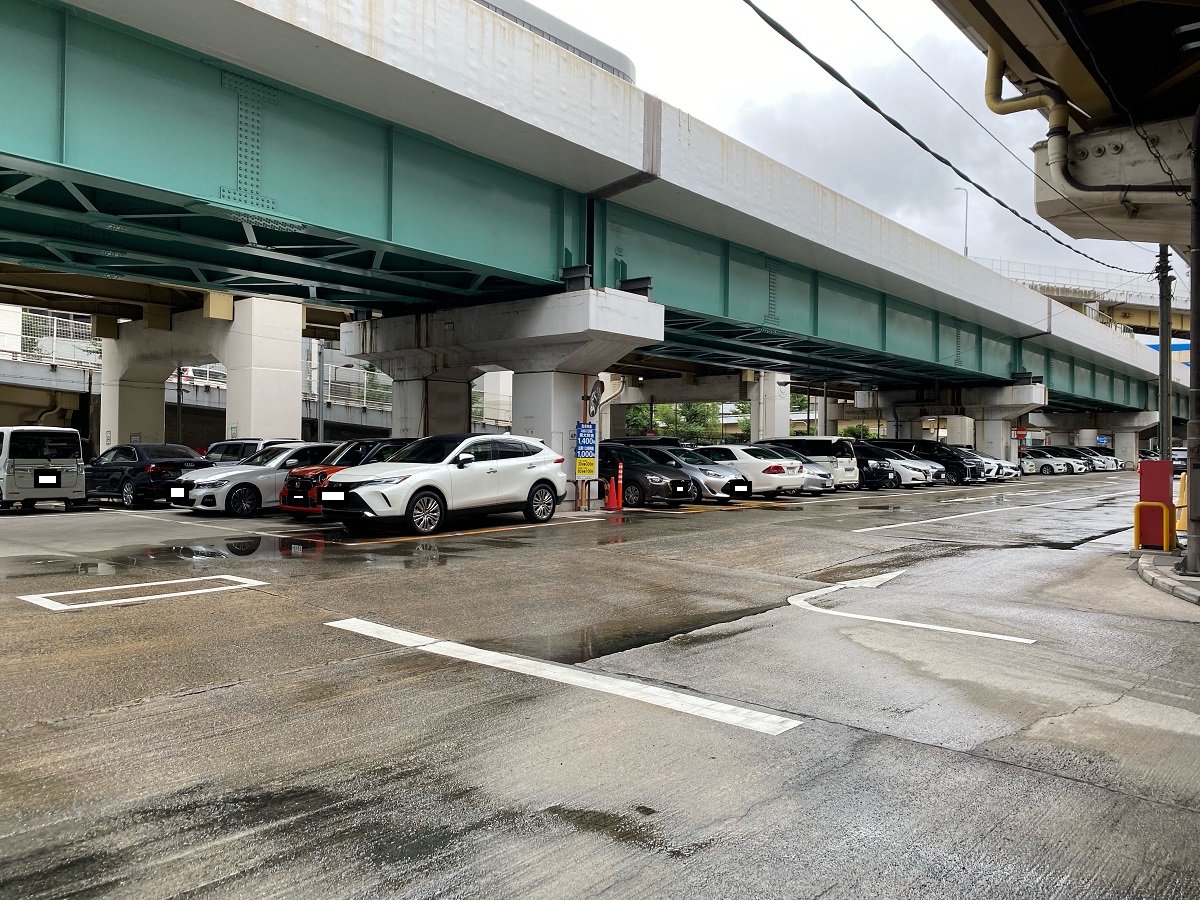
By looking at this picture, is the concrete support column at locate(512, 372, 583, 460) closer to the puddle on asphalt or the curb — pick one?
the curb

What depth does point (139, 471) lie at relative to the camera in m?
20.2

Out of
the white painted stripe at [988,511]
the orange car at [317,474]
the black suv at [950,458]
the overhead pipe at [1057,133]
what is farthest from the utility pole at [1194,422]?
the black suv at [950,458]

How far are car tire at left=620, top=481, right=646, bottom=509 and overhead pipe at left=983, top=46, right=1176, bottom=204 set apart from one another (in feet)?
36.9

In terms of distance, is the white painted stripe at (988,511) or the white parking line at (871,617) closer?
the white parking line at (871,617)

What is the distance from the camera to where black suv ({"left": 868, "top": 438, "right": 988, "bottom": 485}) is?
3628cm

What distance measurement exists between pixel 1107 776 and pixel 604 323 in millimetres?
14880

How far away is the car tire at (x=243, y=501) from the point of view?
56.3 feet

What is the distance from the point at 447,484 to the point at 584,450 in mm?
6506

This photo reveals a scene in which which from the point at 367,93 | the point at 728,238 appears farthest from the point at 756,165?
the point at 367,93

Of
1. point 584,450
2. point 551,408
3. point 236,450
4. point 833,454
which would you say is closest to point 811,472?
point 833,454

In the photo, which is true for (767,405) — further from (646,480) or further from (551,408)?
(551,408)

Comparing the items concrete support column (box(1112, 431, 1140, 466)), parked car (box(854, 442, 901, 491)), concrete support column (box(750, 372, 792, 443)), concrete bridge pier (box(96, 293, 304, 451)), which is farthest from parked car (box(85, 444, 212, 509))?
concrete support column (box(1112, 431, 1140, 466))

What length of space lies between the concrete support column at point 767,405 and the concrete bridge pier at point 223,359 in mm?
23811

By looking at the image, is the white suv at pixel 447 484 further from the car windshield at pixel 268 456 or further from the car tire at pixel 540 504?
the car windshield at pixel 268 456
